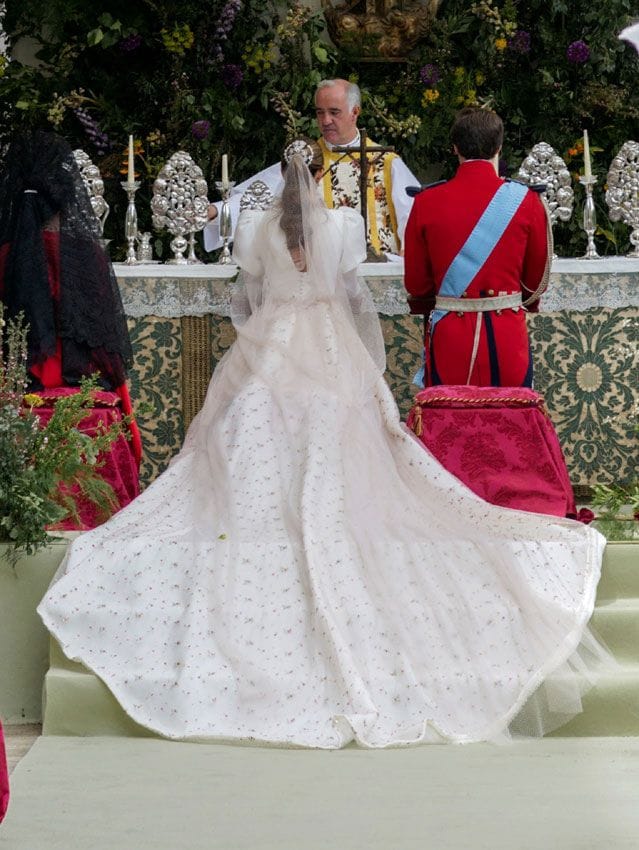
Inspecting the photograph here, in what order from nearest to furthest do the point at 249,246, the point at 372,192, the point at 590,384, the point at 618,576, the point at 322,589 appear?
the point at 322,589 < the point at 618,576 < the point at 249,246 < the point at 590,384 < the point at 372,192

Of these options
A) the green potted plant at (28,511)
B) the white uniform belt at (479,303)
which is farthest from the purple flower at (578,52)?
the green potted plant at (28,511)

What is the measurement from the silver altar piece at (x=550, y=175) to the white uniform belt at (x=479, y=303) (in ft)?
3.63

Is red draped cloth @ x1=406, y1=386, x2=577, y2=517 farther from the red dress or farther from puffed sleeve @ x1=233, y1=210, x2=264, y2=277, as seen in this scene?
the red dress

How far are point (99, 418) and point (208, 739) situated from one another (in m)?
1.87

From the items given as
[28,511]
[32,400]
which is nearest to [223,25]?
[32,400]

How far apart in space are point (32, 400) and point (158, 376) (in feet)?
4.37

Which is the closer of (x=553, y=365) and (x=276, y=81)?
(x=553, y=365)

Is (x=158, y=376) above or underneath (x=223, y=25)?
underneath

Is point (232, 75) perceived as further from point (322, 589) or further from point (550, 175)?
point (322, 589)

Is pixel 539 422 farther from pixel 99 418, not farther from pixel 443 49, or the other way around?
pixel 443 49

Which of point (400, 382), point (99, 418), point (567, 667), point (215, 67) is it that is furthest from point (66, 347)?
point (215, 67)

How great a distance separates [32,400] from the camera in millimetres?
6316

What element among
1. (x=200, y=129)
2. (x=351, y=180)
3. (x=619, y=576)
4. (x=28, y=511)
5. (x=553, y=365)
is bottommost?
(x=619, y=576)

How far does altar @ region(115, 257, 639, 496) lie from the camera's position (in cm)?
756
